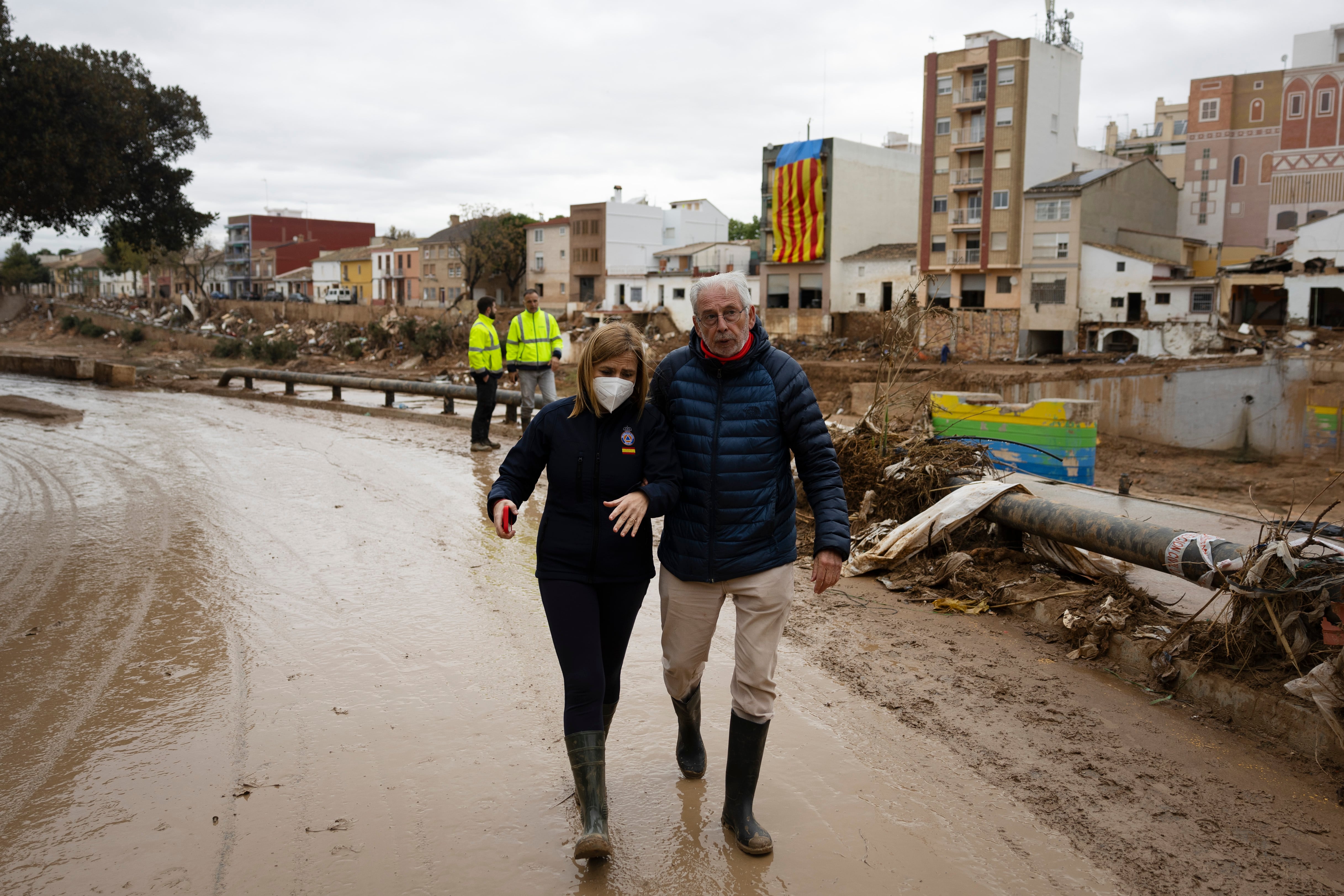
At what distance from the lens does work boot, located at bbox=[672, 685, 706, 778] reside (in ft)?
12.8

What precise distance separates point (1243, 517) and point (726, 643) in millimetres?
4901

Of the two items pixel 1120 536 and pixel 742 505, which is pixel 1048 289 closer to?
pixel 1120 536

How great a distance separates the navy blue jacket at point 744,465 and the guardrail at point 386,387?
9.60 m

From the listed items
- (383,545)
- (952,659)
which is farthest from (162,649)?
(952,659)

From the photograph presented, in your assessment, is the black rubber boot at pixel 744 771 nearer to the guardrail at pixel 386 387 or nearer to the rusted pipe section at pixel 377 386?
the rusted pipe section at pixel 377 386

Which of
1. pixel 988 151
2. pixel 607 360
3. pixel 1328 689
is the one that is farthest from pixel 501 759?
pixel 988 151

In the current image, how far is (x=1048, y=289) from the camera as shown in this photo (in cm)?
4753

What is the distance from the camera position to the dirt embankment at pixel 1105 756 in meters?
3.35

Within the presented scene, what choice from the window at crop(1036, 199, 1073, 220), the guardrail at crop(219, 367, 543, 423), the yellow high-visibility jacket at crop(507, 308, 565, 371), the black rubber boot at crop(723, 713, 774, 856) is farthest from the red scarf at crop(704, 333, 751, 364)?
the window at crop(1036, 199, 1073, 220)

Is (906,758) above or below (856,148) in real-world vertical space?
below

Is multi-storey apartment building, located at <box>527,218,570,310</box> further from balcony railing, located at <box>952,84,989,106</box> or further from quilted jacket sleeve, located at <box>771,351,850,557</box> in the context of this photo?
quilted jacket sleeve, located at <box>771,351,850,557</box>

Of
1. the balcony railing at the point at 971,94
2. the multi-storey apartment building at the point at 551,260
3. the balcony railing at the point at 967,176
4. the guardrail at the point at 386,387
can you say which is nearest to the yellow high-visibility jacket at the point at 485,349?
the guardrail at the point at 386,387

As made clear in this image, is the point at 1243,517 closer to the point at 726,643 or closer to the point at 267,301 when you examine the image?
the point at 726,643

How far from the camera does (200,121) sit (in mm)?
15828
